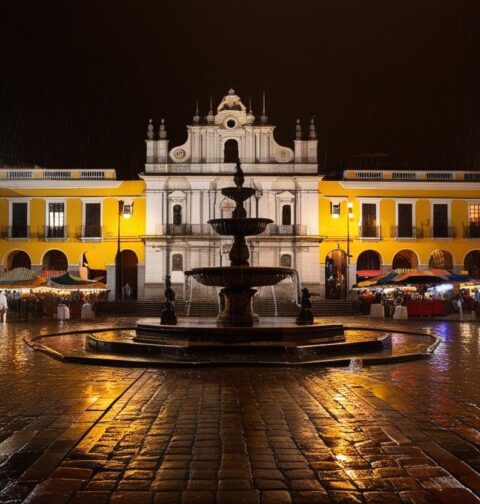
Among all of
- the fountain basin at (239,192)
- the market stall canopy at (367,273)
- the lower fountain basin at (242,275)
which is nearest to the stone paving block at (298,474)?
the lower fountain basin at (242,275)

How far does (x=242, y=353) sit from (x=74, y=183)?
31.9 metres

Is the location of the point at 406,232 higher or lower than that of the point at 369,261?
higher

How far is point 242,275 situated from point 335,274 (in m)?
30.0

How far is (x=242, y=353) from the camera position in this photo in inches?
452

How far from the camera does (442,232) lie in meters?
41.8

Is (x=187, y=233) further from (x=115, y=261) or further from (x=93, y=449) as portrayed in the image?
(x=93, y=449)

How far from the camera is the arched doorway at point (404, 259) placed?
4216 centimetres

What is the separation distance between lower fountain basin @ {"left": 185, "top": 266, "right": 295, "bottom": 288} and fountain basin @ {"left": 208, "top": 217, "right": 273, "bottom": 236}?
122 centimetres

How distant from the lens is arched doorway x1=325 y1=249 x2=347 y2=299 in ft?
138

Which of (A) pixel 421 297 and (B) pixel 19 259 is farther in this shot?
(B) pixel 19 259

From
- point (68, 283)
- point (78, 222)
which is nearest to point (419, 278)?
point (68, 283)

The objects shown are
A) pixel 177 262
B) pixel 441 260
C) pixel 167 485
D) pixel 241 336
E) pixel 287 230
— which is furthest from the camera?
pixel 441 260

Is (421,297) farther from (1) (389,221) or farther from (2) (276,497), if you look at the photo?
(2) (276,497)

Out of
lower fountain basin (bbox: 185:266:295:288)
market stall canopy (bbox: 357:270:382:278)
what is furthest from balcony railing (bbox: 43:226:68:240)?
lower fountain basin (bbox: 185:266:295:288)
